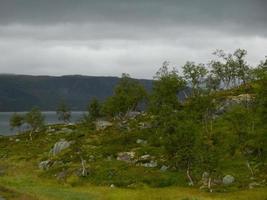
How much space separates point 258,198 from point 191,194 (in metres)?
9.90

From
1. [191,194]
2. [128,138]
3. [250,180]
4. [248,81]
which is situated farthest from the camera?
[248,81]

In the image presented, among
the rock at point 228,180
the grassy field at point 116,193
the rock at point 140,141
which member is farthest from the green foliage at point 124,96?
the rock at point 228,180

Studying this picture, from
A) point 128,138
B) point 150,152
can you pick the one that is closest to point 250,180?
point 150,152

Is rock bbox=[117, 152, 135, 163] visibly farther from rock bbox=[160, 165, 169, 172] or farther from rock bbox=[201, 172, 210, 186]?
rock bbox=[201, 172, 210, 186]

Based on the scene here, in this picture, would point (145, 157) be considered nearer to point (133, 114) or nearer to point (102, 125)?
point (102, 125)

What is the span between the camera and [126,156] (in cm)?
10506

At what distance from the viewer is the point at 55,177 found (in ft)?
317

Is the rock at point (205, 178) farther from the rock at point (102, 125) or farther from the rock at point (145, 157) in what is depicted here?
the rock at point (102, 125)

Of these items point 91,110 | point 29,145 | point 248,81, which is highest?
point 248,81

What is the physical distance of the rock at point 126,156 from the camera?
102675 mm

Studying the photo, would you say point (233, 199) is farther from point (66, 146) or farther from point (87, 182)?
point (66, 146)

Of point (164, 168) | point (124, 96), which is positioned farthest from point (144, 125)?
point (164, 168)

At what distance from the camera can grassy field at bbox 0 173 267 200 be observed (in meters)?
69.1

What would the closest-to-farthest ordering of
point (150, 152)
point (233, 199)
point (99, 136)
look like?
point (233, 199), point (150, 152), point (99, 136)
